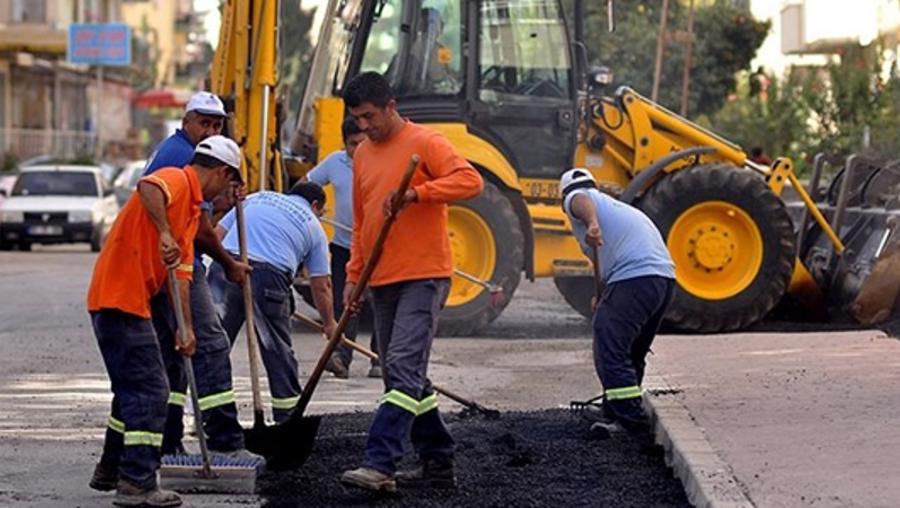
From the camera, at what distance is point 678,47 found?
114 ft

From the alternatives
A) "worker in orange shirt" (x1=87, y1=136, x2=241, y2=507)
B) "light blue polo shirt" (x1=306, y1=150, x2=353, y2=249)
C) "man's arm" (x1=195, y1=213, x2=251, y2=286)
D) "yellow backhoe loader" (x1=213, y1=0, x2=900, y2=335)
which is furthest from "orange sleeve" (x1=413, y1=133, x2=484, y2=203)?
"yellow backhoe loader" (x1=213, y1=0, x2=900, y2=335)

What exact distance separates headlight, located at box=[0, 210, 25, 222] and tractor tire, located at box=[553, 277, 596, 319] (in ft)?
53.1

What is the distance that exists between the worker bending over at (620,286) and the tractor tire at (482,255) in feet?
21.1

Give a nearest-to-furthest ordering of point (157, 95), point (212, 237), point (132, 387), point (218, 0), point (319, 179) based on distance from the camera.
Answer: point (132, 387), point (212, 237), point (319, 179), point (218, 0), point (157, 95)

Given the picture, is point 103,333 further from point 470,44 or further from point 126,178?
point 126,178

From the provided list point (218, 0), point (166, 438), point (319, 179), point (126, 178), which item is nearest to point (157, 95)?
point (126, 178)

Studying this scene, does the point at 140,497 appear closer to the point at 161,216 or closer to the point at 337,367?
the point at 161,216

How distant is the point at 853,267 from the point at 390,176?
9002 millimetres

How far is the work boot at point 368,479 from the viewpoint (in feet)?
29.1

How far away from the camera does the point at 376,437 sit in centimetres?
895

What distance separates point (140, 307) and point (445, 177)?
1.48 meters

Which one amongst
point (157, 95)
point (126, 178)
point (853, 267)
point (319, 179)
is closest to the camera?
point (319, 179)

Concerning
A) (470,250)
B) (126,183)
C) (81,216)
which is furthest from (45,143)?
(470,250)

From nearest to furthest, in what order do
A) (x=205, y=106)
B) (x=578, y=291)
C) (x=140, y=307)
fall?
(x=140, y=307), (x=205, y=106), (x=578, y=291)
